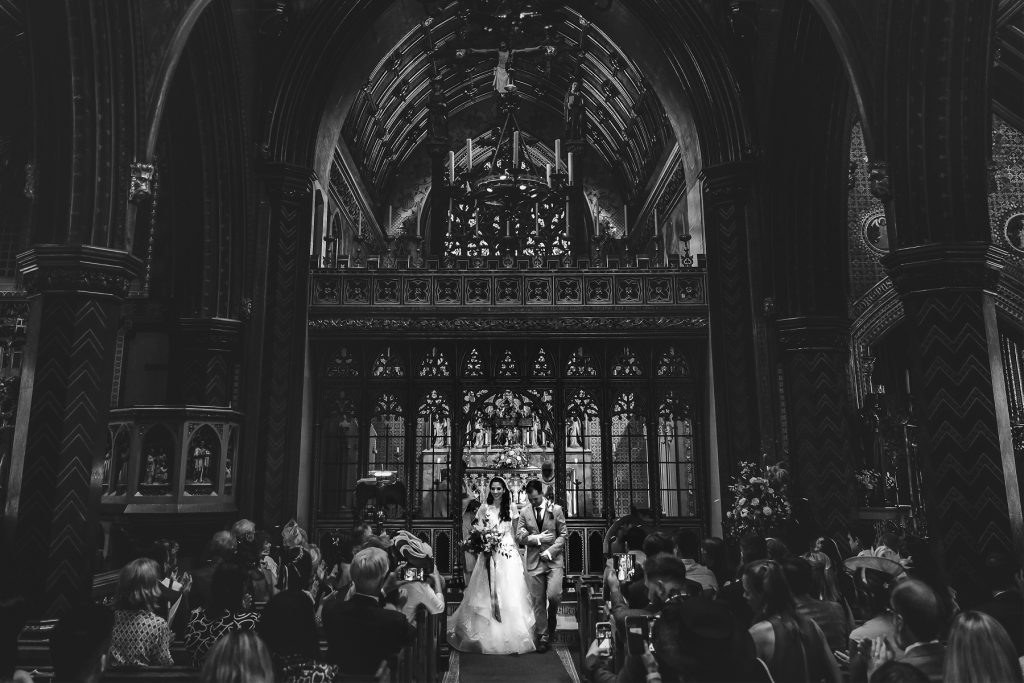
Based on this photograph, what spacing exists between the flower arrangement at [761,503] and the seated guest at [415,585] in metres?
4.41

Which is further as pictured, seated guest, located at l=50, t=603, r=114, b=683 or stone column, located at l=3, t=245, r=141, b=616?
stone column, located at l=3, t=245, r=141, b=616

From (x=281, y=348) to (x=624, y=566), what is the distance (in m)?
7.19

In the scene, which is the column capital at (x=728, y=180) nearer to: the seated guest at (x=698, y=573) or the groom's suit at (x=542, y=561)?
the groom's suit at (x=542, y=561)

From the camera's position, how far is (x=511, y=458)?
13.6 metres

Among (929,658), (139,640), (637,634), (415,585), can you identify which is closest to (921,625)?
(929,658)

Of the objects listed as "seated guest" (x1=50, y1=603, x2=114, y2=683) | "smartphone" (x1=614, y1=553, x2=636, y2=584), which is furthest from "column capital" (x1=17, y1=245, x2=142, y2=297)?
"smartphone" (x1=614, y1=553, x2=636, y2=584)

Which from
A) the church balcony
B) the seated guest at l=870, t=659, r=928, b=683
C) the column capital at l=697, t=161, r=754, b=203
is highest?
the column capital at l=697, t=161, r=754, b=203

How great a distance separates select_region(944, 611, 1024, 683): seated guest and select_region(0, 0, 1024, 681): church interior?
16.6 ft

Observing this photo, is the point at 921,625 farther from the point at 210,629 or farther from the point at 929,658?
the point at 210,629

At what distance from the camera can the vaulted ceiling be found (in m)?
Result: 17.7

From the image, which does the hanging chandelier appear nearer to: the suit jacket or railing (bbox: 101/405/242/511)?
Answer: railing (bbox: 101/405/242/511)

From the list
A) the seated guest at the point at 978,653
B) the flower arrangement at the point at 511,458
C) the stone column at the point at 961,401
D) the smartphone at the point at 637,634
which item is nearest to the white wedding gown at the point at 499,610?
the flower arrangement at the point at 511,458

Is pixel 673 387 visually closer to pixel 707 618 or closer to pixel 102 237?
pixel 102 237

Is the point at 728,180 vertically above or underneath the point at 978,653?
above
